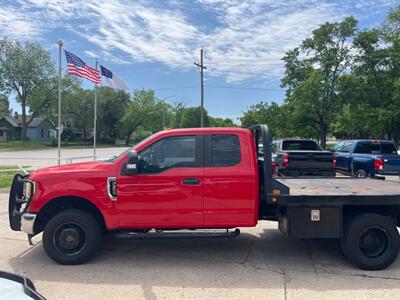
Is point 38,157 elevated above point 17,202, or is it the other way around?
point 17,202

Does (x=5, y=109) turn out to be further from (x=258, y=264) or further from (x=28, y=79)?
(x=258, y=264)

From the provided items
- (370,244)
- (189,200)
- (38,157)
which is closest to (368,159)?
(370,244)

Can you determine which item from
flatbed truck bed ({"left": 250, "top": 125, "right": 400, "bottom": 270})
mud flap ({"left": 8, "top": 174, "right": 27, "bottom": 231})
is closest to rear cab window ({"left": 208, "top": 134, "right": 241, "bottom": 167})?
flatbed truck bed ({"left": 250, "top": 125, "right": 400, "bottom": 270})

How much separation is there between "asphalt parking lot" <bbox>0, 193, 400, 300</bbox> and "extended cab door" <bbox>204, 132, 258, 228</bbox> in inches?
27.2

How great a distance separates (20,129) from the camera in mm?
82812

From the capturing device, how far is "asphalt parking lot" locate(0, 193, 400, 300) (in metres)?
4.62

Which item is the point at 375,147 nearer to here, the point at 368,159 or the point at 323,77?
the point at 368,159

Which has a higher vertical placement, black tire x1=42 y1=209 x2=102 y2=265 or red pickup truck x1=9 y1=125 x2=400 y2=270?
red pickup truck x1=9 y1=125 x2=400 y2=270

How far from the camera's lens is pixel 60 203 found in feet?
18.7

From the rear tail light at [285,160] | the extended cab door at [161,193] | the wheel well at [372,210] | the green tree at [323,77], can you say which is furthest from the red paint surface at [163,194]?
the green tree at [323,77]

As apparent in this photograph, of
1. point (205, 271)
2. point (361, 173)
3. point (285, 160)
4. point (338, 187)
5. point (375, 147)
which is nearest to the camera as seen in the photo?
point (205, 271)

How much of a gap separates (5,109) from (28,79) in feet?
20.9

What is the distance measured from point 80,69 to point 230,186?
47.7 feet

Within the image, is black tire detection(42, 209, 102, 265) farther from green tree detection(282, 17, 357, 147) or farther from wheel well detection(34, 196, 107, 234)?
green tree detection(282, 17, 357, 147)
